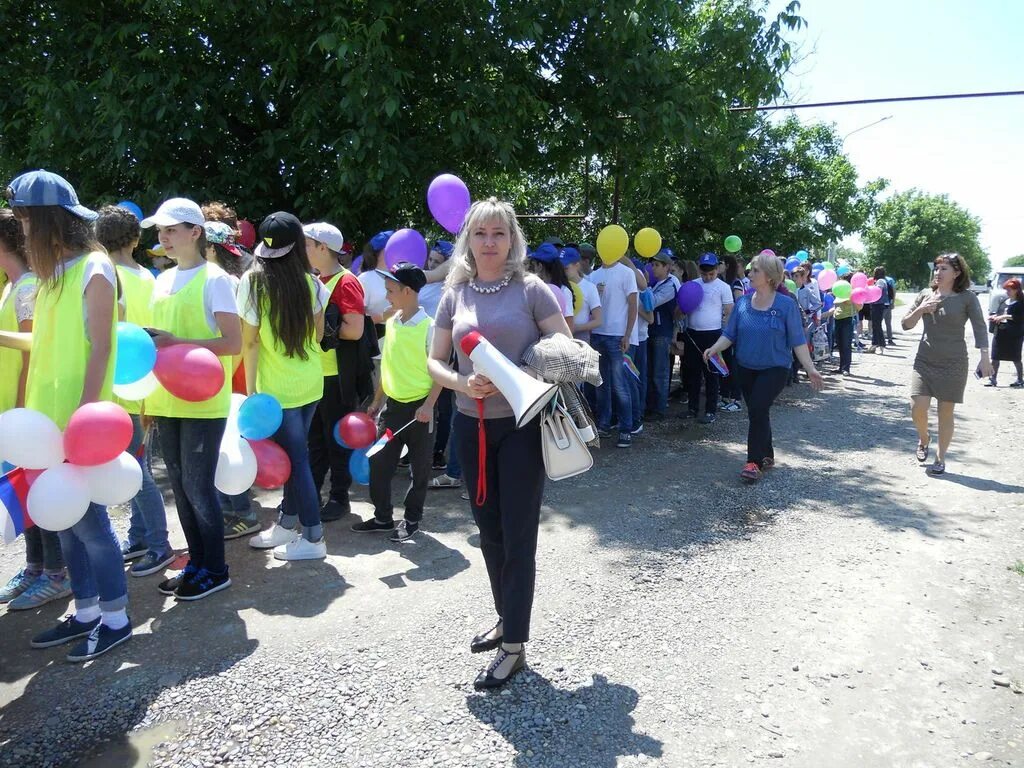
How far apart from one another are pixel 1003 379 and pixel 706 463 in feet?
27.7

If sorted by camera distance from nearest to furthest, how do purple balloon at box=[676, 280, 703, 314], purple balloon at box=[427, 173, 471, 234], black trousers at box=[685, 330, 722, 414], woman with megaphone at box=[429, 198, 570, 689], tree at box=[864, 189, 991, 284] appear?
woman with megaphone at box=[429, 198, 570, 689] → purple balloon at box=[427, 173, 471, 234] → purple balloon at box=[676, 280, 703, 314] → black trousers at box=[685, 330, 722, 414] → tree at box=[864, 189, 991, 284]

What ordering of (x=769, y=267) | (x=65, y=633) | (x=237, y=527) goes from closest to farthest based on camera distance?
(x=65, y=633) → (x=237, y=527) → (x=769, y=267)

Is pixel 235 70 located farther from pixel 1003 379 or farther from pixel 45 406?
pixel 1003 379

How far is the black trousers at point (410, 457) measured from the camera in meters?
4.65

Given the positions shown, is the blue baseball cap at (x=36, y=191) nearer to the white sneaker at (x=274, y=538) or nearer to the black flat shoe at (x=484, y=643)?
the white sneaker at (x=274, y=538)

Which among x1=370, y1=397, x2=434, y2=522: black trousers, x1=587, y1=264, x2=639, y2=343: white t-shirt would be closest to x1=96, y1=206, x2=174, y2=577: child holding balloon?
x1=370, y1=397, x2=434, y2=522: black trousers

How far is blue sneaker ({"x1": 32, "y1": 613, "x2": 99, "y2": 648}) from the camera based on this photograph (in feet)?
10.9

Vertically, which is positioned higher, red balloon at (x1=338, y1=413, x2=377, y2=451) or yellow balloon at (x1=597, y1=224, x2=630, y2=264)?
yellow balloon at (x1=597, y1=224, x2=630, y2=264)

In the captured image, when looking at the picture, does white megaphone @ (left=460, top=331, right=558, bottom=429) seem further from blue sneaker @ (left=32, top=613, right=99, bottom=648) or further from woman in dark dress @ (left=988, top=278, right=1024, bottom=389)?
woman in dark dress @ (left=988, top=278, right=1024, bottom=389)

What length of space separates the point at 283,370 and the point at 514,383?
191 centimetres

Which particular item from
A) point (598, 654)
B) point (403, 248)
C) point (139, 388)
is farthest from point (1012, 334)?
point (139, 388)

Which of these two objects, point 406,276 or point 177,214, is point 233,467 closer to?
point 177,214

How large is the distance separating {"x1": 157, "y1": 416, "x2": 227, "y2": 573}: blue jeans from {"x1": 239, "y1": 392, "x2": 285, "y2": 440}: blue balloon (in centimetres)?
11

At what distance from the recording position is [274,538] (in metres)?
4.46
